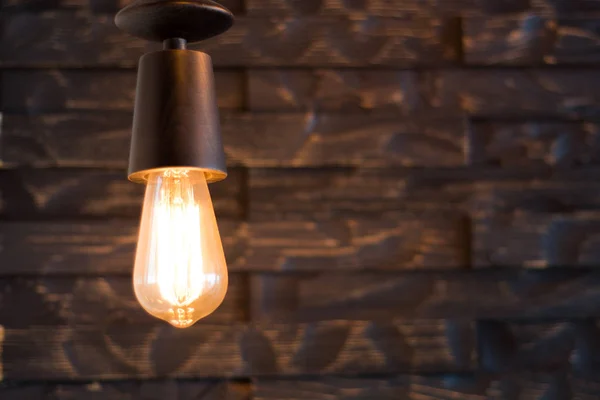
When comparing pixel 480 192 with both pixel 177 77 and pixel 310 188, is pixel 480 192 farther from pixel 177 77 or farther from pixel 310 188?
pixel 177 77

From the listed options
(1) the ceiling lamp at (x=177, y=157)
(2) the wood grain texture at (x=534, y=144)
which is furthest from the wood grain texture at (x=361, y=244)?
(1) the ceiling lamp at (x=177, y=157)

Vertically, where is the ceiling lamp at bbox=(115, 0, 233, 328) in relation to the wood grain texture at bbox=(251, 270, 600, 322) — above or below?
above

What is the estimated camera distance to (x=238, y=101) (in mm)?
891

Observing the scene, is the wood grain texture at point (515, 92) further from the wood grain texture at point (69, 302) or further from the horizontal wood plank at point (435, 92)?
the wood grain texture at point (69, 302)

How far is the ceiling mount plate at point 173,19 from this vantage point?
21.9 inches

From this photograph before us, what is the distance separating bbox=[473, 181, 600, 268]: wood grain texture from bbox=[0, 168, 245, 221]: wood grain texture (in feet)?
1.79

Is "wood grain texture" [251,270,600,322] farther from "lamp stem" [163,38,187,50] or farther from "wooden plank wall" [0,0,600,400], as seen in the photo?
"lamp stem" [163,38,187,50]

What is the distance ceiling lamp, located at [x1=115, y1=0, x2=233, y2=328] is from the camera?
0.57 meters

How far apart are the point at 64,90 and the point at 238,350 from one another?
482 millimetres

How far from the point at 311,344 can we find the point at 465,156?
38cm

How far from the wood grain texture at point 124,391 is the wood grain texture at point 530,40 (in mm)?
649

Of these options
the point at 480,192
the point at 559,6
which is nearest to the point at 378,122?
the point at 480,192

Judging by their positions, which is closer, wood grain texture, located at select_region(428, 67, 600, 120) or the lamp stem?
the lamp stem

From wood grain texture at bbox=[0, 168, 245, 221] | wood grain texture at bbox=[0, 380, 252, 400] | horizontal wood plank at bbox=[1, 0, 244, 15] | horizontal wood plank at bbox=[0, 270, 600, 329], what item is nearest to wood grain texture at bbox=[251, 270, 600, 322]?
horizontal wood plank at bbox=[0, 270, 600, 329]
